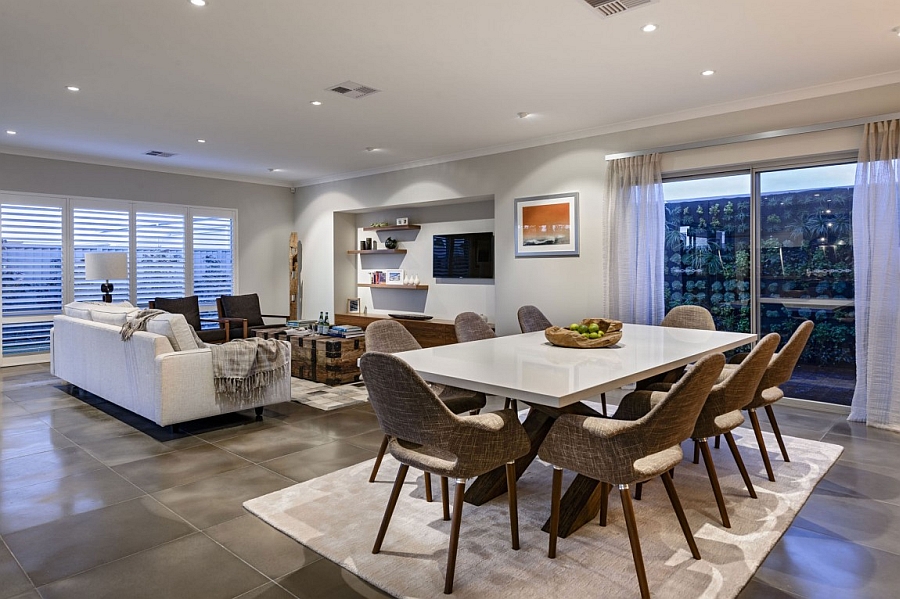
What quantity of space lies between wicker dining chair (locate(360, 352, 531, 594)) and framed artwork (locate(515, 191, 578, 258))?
13.1 ft

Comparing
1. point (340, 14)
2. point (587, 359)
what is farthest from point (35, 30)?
point (587, 359)

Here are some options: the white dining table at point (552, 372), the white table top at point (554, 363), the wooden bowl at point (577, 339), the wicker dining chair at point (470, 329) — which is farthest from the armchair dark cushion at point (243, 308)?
the wooden bowl at point (577, 339)

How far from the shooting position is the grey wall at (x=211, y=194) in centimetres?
698

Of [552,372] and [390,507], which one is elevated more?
[552,372]

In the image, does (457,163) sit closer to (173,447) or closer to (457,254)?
(457,254)

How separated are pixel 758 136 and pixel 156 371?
5.02 m

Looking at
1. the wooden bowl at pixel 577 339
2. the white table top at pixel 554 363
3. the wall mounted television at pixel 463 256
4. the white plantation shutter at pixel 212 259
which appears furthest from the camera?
the white plantation shutter at pixel 212 259

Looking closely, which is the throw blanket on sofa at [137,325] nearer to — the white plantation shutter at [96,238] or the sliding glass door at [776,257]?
the white plantation shutter at [96,238]

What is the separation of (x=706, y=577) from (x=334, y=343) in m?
4.24

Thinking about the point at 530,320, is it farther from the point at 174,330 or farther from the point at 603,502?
the point at 174,330

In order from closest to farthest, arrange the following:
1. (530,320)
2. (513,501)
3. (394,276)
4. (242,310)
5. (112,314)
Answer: (513,501) < (112,314) < (530,320) < (242,310) < (394,276)

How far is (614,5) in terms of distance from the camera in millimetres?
3117

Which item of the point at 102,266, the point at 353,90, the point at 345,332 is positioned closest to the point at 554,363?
the point at 353,90

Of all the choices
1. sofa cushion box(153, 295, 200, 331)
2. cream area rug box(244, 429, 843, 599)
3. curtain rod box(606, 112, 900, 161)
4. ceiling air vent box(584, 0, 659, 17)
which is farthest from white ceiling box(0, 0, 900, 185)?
cream area rug box(244, 429, 843, 599)
